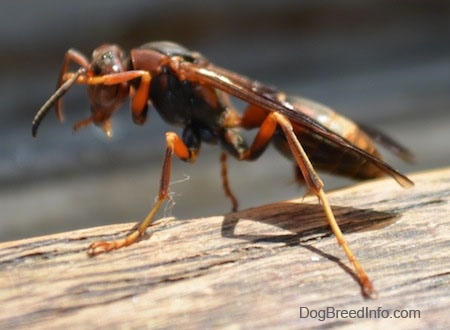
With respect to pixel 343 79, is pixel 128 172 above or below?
below

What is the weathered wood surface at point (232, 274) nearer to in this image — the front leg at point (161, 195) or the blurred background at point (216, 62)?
the front leg at point (161, 195)

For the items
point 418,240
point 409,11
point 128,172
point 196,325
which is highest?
point 409,11

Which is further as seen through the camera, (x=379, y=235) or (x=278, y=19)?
(x=278, y=19)

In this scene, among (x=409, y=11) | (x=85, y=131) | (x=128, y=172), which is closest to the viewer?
(x=128, y=172)

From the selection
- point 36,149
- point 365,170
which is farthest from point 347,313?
point 36,149

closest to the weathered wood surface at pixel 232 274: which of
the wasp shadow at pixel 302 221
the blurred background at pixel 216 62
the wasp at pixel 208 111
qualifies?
the wasp shadow at pixel 302 221

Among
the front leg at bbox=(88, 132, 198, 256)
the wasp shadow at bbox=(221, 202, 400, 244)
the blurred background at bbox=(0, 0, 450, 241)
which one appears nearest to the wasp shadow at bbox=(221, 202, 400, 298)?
the wasp shadow at bbox=(221, 202, 400, 244)

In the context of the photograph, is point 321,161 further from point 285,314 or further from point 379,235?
point 285,314
